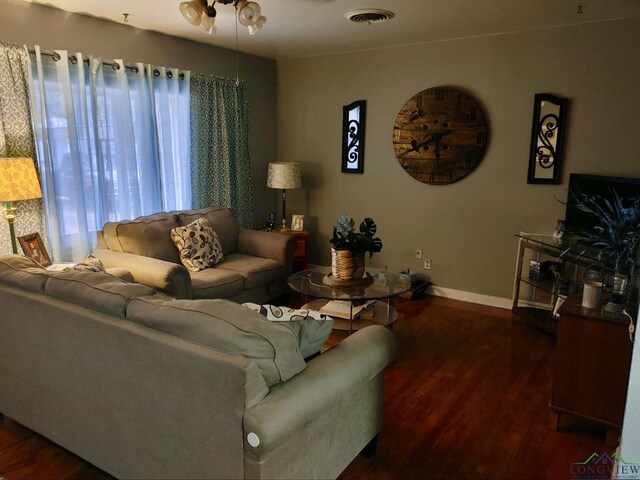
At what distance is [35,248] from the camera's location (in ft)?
10.2

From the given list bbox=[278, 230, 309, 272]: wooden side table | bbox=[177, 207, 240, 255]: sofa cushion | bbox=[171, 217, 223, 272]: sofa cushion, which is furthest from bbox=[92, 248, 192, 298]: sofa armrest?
bbox=[278, 230, 309, 272]: wooden side table

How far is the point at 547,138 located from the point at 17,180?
3860 millimetres

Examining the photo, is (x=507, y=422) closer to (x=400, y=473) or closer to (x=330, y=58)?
(x=400, y=473)

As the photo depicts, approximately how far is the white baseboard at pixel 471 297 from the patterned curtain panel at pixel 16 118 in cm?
352

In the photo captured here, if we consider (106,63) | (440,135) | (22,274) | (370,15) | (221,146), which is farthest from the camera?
(221,146)

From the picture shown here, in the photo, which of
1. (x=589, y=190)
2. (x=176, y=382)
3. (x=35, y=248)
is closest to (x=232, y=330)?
(x=176, y=382)

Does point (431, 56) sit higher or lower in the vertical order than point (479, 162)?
higher

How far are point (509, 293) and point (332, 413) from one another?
9.87 ft

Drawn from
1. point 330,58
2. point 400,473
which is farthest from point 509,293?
point 330,58

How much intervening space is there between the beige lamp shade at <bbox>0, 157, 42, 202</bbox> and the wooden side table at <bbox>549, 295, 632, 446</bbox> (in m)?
3.10

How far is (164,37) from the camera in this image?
4.14 meters

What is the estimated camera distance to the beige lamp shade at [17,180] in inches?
109

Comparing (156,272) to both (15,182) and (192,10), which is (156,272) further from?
(192,10)

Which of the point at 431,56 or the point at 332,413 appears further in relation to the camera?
the point at 431,56
